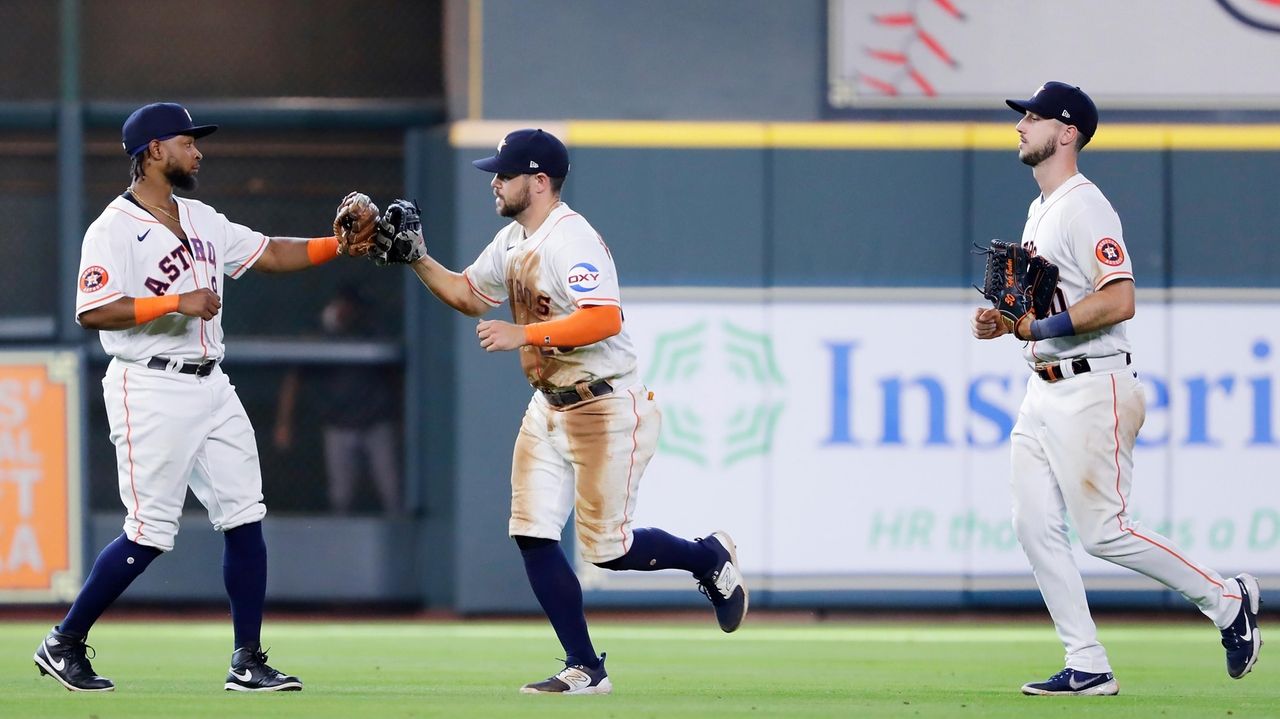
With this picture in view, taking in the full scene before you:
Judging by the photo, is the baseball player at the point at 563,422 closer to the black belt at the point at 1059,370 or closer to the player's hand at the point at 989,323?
the player's hand at the point at 989,323

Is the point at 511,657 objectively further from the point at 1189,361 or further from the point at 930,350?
the point at 1189,361

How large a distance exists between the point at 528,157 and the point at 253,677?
75.3 inches

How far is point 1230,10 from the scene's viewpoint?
9.68 meters

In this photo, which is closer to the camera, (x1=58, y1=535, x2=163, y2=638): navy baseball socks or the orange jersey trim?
(x1=58, y1=535, x2=163, y2=638): navy baseball socks

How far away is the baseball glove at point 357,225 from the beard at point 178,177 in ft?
1.63

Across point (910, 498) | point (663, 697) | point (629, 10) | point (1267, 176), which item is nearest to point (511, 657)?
point (663, 697)

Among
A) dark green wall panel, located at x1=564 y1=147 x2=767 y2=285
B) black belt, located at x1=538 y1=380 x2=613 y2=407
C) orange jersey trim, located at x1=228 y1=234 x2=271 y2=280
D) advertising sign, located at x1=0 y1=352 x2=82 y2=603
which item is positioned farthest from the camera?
advertising sign, located at x1=0 y1=352 x2=82 y2=603

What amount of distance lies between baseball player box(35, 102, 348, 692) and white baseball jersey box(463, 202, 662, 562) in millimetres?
933

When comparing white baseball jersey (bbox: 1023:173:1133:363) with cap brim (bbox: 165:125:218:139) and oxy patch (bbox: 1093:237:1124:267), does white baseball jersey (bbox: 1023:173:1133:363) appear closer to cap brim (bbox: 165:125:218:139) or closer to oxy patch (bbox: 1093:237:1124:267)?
oxy patch (bbox: 1093:237:1124:267)

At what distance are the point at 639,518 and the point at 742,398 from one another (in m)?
0.85

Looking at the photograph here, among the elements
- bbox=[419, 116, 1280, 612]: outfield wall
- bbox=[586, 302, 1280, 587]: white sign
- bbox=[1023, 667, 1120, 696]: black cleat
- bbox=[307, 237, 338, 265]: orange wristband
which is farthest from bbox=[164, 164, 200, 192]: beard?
bbox=[586, 302, 1280, 587]: white sign

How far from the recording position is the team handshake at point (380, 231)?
5.91 metres

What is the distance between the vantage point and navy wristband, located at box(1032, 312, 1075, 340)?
18.5ft

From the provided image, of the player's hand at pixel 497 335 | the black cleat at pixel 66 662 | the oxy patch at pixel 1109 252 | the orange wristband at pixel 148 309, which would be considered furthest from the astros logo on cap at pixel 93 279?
the oxy patch at pixel 1109 252
